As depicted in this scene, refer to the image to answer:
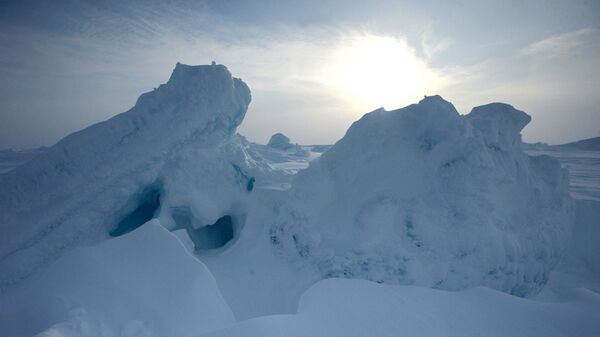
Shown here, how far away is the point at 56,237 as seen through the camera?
459 centimetres

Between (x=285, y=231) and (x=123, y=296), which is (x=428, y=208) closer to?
(x=285, y=231)

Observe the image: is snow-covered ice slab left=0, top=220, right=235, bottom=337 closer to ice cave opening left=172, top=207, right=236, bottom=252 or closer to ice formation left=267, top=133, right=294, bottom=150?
ice cave opening left=172, top=207, right=236, bottom=252

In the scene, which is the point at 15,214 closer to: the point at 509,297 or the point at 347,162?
the point at 347,162

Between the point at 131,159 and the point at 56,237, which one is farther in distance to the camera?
the point at 131,159

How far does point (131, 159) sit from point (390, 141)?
15.0 ft

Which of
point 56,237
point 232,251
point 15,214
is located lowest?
point 232,251

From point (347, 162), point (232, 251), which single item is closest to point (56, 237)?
point (232, 251)

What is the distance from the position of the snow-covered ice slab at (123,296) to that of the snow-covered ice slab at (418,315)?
755mm

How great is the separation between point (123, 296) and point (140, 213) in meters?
3.28

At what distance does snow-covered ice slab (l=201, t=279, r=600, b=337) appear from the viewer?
3.00 metres

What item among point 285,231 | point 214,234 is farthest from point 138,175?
point 285,231

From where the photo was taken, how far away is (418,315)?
3.43 metres

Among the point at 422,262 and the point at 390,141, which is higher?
the point at 390,141

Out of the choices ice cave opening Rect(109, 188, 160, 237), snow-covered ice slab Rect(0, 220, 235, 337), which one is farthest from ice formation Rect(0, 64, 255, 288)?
snow-covered ice slab Rect(0, 220, 235, 337)
